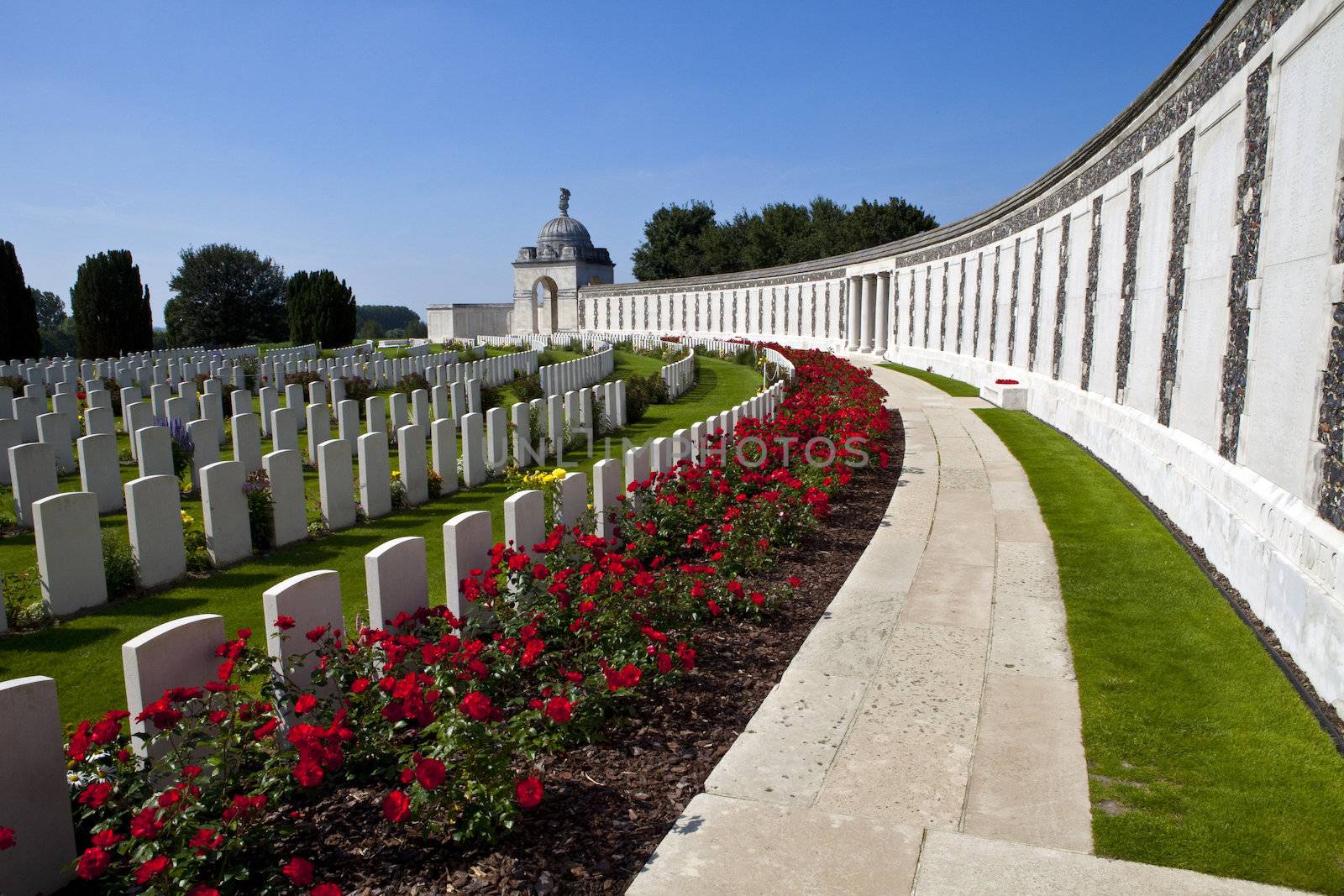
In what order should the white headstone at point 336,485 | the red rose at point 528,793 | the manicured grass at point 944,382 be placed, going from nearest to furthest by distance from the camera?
1. the red rose at point 528,793
2. the white headstone at point 336,485
3. the manicured grass at point 944,382

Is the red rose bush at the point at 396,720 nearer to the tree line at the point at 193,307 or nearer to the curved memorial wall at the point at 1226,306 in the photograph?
the curved memorial wall at the point at 1226,306

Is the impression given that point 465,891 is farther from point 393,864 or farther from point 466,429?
point 466,429

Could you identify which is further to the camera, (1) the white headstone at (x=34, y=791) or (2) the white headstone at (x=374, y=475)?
(2) the white headstone at (x=374, y=475)

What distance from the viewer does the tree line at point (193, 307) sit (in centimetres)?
2833

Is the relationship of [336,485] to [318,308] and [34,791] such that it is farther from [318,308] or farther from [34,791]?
[318,308]

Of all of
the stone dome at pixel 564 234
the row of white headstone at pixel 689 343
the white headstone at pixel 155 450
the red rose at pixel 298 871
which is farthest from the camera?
the stone dome at pixel 564 234

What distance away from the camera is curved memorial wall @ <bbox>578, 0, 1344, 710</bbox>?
177 inches

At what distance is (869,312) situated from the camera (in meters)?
32.0

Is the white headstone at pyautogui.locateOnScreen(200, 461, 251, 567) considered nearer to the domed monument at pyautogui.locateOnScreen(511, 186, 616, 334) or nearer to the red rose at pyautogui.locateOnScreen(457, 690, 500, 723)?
the red rose at pyautogui.locateOnScreen(457, 690, 500, 723)

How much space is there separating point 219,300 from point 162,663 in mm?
60434

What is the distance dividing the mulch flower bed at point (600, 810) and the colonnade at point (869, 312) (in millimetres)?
26498

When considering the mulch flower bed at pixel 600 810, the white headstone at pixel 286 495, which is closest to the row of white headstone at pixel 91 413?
the white headstone at pixel 286 495

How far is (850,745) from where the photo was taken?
346cm

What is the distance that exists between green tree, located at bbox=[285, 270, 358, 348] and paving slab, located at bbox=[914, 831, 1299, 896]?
42.7 meters
